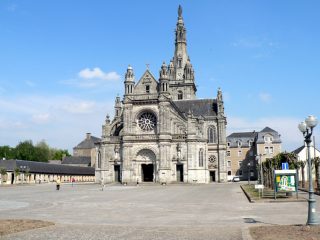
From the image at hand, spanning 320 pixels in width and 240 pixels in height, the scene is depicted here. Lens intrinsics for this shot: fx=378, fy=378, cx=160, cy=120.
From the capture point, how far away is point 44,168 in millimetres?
85438

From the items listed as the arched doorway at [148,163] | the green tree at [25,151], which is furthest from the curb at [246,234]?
the green tree at [25,151]

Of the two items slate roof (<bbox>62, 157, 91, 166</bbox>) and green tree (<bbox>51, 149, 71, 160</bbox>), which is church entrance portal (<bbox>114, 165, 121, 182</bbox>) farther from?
green tree (<bbox>51, 149, 71, 160</bbox>)

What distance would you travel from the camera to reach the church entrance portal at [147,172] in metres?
68.0

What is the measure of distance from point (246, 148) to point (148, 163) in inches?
1341

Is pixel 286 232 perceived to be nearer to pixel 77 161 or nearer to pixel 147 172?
pixel 147 172

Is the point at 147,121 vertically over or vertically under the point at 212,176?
over

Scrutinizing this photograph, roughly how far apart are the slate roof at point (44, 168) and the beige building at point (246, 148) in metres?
40.0

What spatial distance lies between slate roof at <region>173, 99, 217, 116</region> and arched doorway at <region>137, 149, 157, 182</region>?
15.5m

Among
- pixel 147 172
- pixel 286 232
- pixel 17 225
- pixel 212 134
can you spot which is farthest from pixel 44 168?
pixel 286 232

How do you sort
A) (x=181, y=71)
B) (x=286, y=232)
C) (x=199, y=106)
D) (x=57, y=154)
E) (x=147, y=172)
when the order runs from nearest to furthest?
(x=286, y=232) → (x=147, y=172) → (x=199, y=106) → (x=181, y=71) → (x=57, y=154)

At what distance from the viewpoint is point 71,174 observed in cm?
9719

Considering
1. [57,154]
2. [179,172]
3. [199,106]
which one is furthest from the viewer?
[57,154]

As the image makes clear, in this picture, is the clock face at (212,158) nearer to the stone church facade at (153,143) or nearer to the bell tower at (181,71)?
the stone church facade at (153,143)

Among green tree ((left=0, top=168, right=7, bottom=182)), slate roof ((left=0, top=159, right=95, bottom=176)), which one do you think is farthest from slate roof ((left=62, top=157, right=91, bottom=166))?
green tree ((left=0, top=168, right=7, bottom=182))
